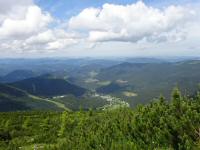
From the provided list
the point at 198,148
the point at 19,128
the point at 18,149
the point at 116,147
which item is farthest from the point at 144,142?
the point at 19,128

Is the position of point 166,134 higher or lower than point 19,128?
higher

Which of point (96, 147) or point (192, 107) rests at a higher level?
point (192, 107)

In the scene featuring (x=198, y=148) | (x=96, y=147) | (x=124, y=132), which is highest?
(x=198, y=148)

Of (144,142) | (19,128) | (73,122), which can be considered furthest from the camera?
(19,128)

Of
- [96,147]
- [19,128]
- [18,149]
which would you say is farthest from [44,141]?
[96,147]

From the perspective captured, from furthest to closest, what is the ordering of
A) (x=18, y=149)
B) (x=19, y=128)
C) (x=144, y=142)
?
(x=19, y=128)
(x=18, y=149)
(x=144, y=142)

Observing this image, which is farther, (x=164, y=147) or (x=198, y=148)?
(x=164, y=147)

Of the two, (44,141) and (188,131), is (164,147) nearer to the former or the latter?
(188,131)

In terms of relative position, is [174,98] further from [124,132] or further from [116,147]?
[124,132]

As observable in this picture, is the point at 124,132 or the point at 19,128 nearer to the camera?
the point at 124,132
